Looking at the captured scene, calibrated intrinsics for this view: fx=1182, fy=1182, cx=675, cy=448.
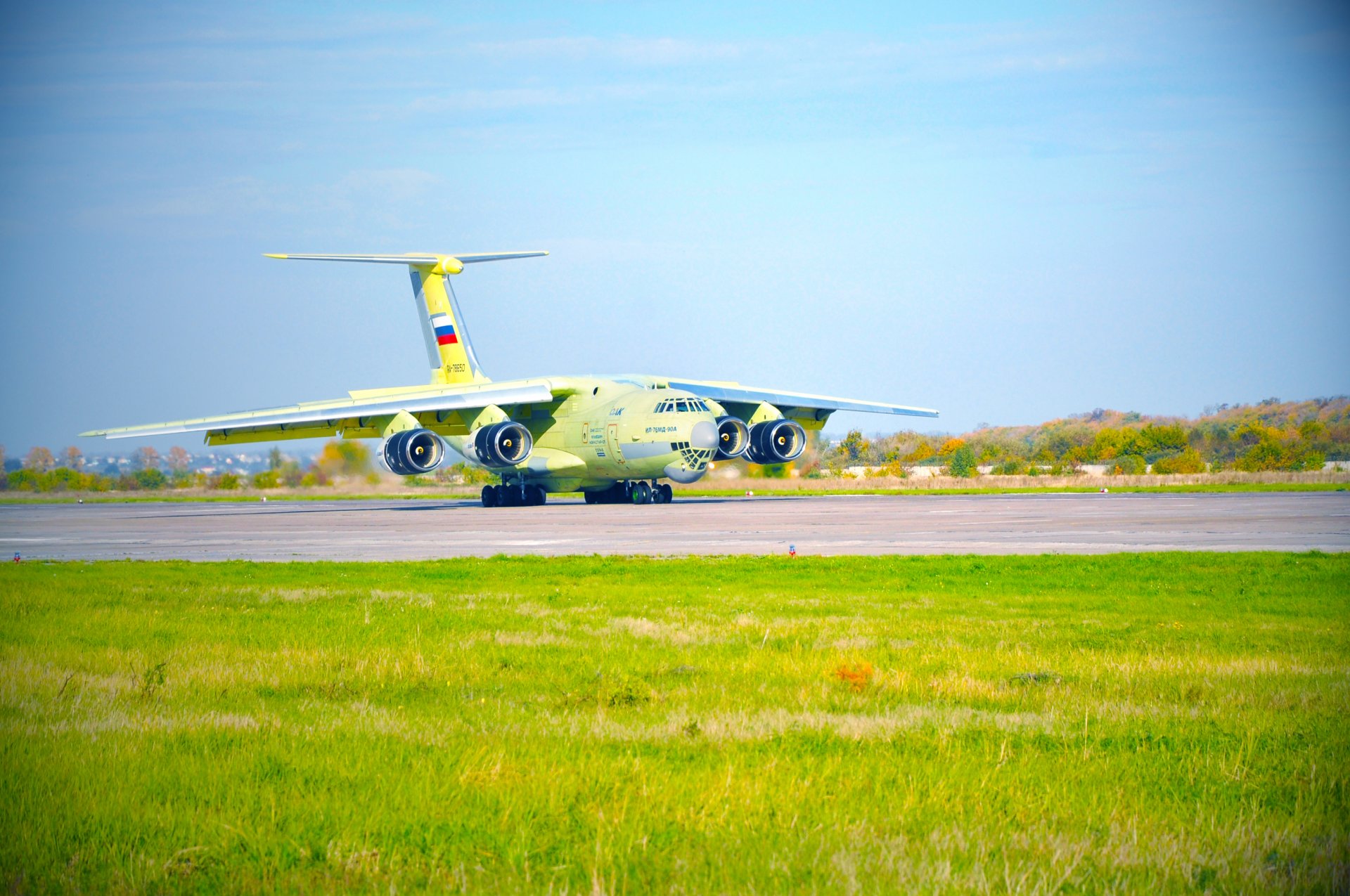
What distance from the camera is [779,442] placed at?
39156mm

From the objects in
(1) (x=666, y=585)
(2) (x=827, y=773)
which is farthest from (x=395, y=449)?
(2) (x=827, y=773)

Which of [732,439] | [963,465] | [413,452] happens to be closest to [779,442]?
[732,439]

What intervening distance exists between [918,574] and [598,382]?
26597 mm

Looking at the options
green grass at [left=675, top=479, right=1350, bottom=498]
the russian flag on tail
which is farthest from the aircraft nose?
the russian flag on tail

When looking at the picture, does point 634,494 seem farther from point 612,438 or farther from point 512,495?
point 512,495

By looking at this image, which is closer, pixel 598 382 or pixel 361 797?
pixel 361 797

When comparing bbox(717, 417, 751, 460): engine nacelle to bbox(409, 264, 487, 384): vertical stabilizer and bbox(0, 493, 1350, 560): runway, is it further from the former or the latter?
bbox(409, 264, 487, 384): vertical stabilizer

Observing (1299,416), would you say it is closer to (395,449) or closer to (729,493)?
(729,493)

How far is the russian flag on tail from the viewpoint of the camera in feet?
144

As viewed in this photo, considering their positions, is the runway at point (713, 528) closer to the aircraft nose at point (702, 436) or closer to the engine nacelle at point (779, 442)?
the engine nacelle at point (779, 442)

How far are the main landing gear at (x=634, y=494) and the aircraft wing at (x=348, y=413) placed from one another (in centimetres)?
478

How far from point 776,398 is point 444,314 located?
1285cm

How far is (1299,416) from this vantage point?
331 ft

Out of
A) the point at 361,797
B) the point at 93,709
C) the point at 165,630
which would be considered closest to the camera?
the point at 361,797
